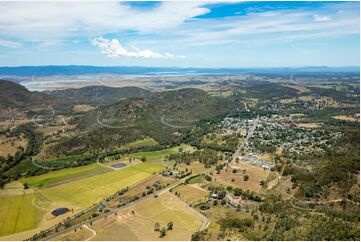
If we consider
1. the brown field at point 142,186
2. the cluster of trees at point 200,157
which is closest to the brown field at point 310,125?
the cluster of trees at point 200,157

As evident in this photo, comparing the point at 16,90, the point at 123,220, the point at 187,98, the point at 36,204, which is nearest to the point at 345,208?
the point at 123,220

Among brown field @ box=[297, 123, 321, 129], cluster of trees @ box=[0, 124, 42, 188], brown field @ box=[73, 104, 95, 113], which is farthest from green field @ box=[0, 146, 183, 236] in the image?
brown field @ box=[73, 104, 95, 113]

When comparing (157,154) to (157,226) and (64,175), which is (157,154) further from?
(157,226)

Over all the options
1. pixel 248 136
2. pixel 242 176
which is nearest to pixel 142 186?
pixel 242 176

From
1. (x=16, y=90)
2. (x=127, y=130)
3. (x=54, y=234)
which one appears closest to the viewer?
(x=54, y=234)

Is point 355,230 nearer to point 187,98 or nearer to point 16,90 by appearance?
point 187,98

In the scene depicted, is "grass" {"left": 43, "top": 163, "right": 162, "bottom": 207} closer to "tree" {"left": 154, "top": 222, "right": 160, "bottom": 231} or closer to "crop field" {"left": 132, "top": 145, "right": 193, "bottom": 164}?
"crop field" {"left": 132, "top": 145, "right": 193, "bottom": 164}

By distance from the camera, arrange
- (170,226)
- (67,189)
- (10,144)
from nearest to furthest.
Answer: (170,226), (67,189), (10,144)
